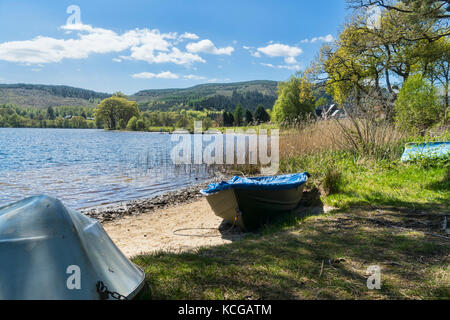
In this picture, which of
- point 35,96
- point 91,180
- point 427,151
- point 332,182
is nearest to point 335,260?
point 332,182

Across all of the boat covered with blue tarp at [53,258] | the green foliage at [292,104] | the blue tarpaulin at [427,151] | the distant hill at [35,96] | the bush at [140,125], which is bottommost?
the boat covered with blue tarp at [53,258]

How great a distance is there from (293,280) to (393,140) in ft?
31.7

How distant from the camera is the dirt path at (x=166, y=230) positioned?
625 cm

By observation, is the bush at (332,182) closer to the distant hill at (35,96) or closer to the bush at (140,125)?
the bush at (140,125)

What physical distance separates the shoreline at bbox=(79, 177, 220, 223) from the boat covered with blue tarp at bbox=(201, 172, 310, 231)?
148 inches

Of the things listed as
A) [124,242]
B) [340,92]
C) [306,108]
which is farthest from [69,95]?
[124,242]

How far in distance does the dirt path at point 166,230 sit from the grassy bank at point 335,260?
1.82 m

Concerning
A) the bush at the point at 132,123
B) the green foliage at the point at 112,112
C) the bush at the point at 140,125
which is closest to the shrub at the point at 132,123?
the bush at the point at 132,123

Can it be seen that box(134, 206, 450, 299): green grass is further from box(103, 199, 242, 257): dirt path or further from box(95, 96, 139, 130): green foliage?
box(95, 96, 139, 130): green foliage

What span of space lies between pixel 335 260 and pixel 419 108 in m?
14.6

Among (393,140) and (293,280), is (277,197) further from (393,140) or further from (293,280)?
(393,140)

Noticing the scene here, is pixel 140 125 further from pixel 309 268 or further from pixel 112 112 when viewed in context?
pixel 309 268

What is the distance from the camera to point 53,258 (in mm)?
2051
